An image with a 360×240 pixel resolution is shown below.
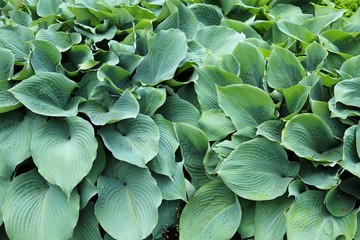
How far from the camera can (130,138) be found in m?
2.51

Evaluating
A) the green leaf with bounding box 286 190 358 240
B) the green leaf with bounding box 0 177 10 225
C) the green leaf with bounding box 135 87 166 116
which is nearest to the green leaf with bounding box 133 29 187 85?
the green leaf with bounding box 135 87 166 116

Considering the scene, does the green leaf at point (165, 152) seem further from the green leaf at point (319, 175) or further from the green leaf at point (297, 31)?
the green leaf at point (297, 31)

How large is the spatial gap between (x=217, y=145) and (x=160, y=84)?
53 cm

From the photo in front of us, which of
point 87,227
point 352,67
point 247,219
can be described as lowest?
point 87,227

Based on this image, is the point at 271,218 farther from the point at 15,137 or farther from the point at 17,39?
the point at 17,39

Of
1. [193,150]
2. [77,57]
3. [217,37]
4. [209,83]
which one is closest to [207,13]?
[217,37]

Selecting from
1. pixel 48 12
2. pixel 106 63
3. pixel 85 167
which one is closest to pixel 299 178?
pixel 85 167

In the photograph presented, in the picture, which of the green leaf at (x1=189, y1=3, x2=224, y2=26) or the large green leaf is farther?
the green leaf at (x1=189, y1=3, x2=224, y2=26)

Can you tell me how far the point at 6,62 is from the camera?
8.82 ft

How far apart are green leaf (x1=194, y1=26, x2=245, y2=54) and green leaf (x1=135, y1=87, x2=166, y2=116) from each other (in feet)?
2.00

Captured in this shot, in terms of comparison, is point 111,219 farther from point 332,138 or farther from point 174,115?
point 332,138

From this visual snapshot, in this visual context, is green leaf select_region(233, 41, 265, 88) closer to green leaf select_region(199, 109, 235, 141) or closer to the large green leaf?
green leaf select_region(199, 109, 235, 141)

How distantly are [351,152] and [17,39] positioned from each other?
1816 millimetres

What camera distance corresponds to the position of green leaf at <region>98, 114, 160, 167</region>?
7.93 feet
